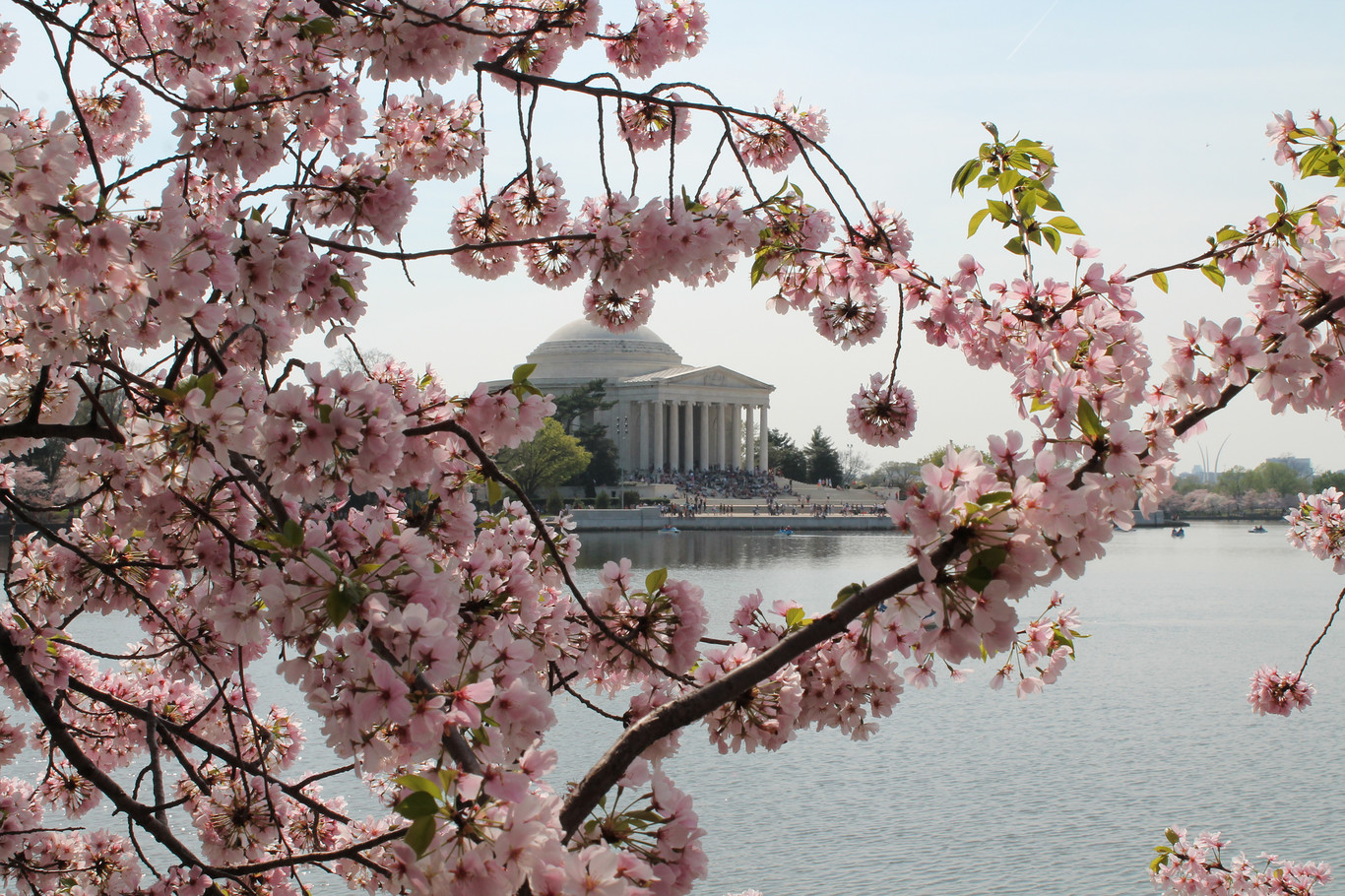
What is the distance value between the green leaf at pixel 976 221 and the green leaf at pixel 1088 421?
1.31 meters

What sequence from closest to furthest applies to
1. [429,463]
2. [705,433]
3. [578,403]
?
1. [429,463]
2. [578,403]
3. [705,433]

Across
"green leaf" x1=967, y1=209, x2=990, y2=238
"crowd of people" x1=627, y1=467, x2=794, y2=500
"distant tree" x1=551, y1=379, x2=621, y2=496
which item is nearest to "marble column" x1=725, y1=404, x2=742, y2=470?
"crowd of people" x1=627, y1=467, x2=794, y2=500

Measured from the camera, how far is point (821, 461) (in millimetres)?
81250

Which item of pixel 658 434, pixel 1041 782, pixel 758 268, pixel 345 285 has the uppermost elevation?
pixel 658 434

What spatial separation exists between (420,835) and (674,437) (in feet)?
250

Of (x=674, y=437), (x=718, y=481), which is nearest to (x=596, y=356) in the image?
(x=674, y=437)

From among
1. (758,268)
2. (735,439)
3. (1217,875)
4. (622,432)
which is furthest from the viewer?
(735,439)

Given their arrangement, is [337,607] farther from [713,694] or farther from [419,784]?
[713,694]

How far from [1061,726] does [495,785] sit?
49.9ft

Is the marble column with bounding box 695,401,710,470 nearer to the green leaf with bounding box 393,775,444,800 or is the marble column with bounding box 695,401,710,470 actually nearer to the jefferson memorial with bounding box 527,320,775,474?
the jefferson memorial with bounding box 527,320,775,474

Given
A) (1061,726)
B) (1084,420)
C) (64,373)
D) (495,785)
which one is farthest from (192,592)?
(1061,726)

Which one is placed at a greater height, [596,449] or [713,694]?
[596,449]

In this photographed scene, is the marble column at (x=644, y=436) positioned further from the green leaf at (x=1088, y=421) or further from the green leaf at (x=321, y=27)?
the green leaf at (x=1088, y=421)

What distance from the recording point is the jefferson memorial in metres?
77.2
